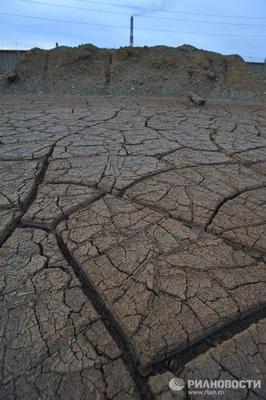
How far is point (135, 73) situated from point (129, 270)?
20.3 feet

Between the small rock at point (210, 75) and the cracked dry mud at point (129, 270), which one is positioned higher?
the small rock at point (210, 75)

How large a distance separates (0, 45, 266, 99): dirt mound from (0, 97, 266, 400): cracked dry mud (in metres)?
4.21

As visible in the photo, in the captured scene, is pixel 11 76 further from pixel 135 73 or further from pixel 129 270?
pixel 129 270

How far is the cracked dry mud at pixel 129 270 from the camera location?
942mm

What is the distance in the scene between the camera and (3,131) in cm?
326

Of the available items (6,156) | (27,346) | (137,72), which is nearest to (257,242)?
(27,346)

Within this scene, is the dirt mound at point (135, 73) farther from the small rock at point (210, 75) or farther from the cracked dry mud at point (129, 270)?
the cracked dry mud at point (129, 270)

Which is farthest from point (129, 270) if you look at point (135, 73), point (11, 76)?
point (11, 76)

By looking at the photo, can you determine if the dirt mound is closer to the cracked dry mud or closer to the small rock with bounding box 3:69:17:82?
the small rock with bounding box 3:69:17:82

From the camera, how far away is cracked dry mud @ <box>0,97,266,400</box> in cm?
94

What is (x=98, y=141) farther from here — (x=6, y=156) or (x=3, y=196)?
(x=3, y=196)

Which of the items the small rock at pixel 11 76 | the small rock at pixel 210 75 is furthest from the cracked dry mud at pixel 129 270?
the small rock at pixel 11 76

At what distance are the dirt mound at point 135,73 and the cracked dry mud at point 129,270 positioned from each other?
4.21 m

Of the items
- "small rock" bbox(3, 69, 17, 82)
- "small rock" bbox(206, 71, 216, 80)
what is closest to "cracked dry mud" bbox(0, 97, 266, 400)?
"small rock" bbox(206, 71, 216, 80)
